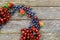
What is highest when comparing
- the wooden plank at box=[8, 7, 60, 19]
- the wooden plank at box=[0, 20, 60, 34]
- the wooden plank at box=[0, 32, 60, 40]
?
the wooden plank at box=[8, 7, 60, 19]

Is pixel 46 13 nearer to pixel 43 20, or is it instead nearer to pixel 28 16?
pixel 43 20

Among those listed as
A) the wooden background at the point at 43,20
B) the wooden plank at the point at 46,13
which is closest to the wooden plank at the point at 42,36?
the wooden background at the point at 43,20

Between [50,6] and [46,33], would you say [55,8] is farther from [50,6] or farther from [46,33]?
[46,33]

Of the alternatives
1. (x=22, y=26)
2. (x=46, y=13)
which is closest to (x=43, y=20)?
(x=46, y=13)

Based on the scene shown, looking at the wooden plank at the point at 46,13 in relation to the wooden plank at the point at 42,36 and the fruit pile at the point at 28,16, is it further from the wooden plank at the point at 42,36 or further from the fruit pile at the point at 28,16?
the wooden plank at the point at 42,36

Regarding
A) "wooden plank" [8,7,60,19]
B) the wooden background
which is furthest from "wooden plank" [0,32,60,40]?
"wooden plank" [8,7,60,19]

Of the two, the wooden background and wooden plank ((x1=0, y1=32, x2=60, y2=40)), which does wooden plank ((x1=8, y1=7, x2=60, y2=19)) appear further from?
wooden plank ((x1=0, y1=32, x2=60, y2=40))
